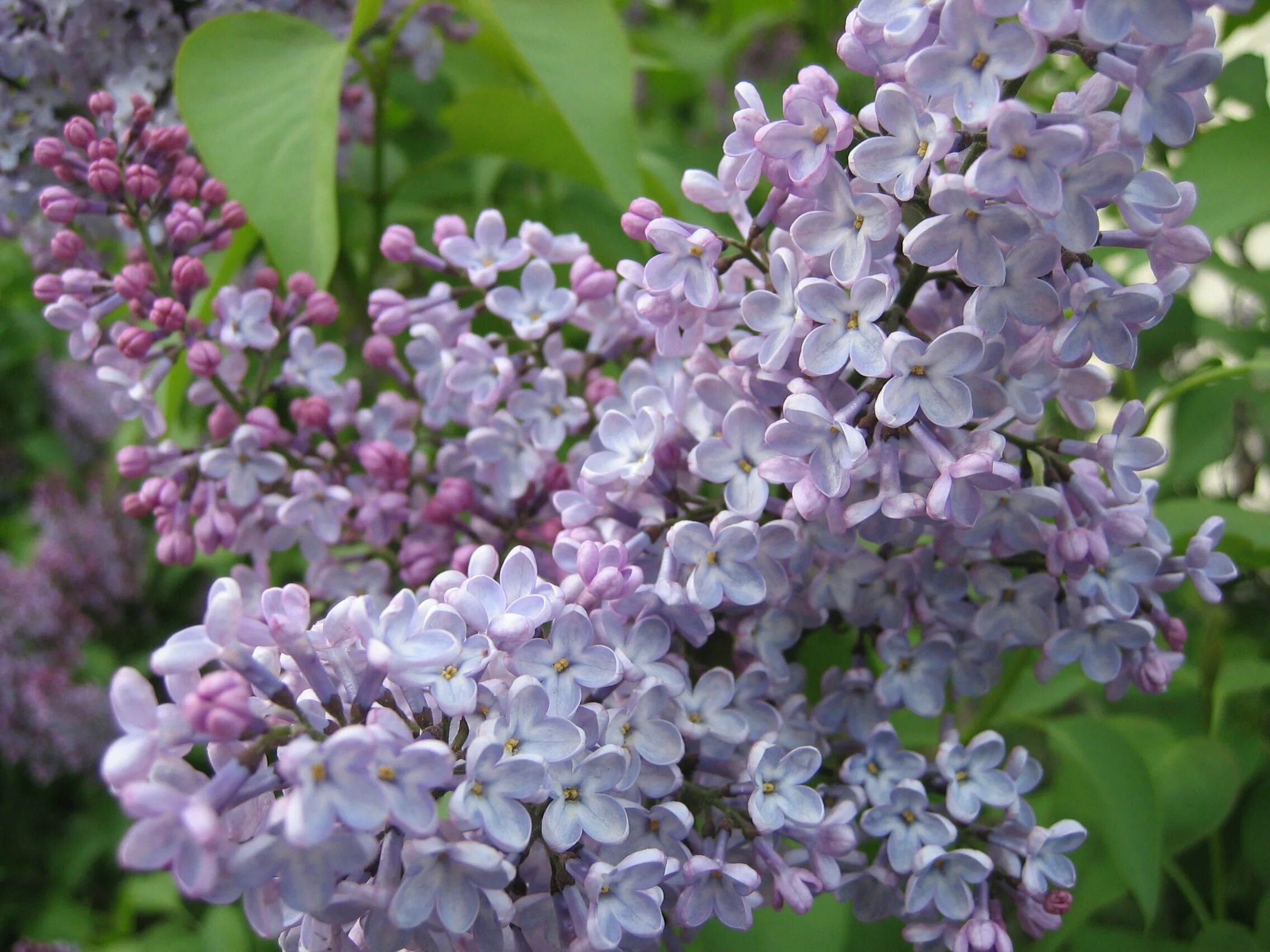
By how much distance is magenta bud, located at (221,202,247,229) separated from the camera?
763 millimetres

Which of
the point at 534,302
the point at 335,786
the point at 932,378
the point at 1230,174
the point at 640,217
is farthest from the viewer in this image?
the point at 1230,174

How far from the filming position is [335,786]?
0.41 metres

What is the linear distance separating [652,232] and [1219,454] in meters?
0.68

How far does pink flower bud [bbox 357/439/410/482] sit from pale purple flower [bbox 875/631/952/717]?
0.36m

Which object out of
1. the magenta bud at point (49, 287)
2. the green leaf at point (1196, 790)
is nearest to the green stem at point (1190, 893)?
the green leaf at point (1196, 790)

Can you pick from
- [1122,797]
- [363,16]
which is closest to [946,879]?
[1122,797]

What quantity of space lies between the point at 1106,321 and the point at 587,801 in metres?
0.36

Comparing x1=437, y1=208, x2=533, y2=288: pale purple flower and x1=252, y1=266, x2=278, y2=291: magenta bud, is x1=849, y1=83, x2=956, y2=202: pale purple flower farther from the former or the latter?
x1=252, y1=266, x2=278, y2=291: magenta bud

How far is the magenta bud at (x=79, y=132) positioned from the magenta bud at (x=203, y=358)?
0.60 ft

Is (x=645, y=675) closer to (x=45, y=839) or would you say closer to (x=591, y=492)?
(x=591, y=492)

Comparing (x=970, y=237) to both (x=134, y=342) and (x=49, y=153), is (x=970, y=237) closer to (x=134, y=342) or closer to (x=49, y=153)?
(x=134, y=342)

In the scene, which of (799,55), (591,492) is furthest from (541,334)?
(799,55)

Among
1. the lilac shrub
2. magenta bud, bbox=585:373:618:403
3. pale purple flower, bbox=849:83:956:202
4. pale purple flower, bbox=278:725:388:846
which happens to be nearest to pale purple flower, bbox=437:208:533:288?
the lilac shrub

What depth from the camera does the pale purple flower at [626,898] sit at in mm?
491
